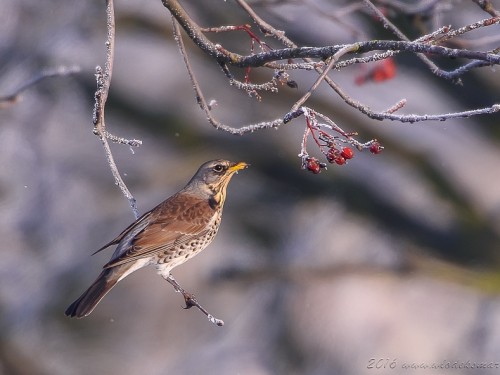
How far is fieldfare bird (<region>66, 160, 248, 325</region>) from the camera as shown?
12.9ft

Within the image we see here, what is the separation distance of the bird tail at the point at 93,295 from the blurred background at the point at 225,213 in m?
3.67

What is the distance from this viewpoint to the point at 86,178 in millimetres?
7859

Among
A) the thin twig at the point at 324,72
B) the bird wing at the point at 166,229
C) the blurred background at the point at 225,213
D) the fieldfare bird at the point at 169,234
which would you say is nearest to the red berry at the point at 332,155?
the thin twig at the point at 324,72

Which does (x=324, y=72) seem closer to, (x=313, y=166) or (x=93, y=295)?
(x=313, y=166)

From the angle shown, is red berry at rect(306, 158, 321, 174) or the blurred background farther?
the blurred background

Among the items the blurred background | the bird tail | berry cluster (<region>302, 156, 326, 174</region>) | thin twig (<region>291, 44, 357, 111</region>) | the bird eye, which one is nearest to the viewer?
thin twig (<region>291, 44, 357, 111</region>)

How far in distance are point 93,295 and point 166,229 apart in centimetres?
47

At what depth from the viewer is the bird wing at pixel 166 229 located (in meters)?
3.97

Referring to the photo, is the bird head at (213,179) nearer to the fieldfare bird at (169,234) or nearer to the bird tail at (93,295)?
the fieldfare bird at (169,234)

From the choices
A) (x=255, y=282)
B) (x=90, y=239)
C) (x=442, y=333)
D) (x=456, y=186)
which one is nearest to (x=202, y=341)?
(x=255, y=282)

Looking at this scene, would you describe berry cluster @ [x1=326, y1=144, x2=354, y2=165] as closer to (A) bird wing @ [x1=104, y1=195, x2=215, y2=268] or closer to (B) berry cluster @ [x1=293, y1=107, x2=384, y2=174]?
(B) berry cluster @ [x1=293, y1=107, x2=384, y2=174]

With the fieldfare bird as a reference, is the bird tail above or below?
below

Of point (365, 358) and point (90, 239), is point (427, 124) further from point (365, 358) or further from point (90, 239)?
point (90, 239)

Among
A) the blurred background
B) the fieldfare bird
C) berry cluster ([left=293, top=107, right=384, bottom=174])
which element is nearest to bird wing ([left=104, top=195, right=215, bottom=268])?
the fieldfare bird
